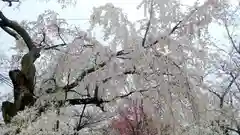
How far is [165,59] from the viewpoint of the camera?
3.30m

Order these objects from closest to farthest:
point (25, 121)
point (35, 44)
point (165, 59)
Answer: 1. point (165, 59)
2. point (25, 121)
3. point (35, 44)

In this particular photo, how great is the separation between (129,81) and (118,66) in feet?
0.88

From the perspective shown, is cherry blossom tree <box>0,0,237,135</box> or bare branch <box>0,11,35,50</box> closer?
cherry blossom tree <box>0,0,237,135</box>

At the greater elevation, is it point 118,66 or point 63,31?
point 63,31

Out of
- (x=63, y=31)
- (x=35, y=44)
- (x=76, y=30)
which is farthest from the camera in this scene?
(x=35, y=44)

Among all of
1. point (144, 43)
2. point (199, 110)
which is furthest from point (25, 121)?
point (199, 110)

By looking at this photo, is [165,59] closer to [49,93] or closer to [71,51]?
[71,51]

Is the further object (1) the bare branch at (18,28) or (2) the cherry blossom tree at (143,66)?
(1) the bare branch at (18,28)

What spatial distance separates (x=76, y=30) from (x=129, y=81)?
90cm

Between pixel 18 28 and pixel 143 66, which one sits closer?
pixel 143 66

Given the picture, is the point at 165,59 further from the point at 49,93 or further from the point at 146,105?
the point at 49,93

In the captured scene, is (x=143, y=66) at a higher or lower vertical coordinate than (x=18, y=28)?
lower

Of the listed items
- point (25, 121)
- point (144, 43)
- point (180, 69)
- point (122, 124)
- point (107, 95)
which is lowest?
point (122, 124)

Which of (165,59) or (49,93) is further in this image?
(49,93)
